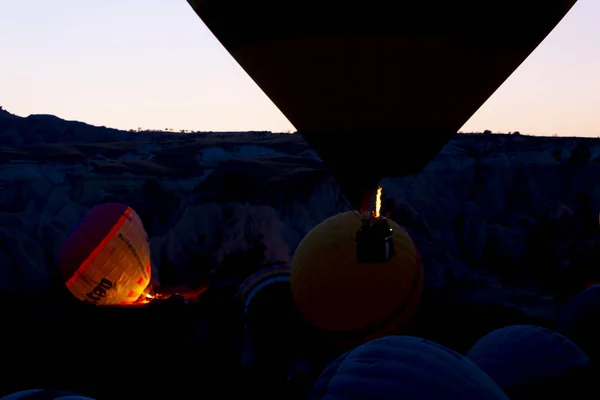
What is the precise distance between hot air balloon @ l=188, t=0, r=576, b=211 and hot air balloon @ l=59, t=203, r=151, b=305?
759 centimetres

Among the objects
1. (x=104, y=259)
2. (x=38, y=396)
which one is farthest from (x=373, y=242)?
(x=104, y=259)

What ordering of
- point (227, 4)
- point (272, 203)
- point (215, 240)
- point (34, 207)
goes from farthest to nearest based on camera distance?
point (34, 207) < point (272, 203) < point (215, 240) < point (227, 4)

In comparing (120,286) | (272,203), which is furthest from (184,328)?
(272,203)

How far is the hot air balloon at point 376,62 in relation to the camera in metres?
5.54

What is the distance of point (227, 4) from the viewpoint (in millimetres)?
6082

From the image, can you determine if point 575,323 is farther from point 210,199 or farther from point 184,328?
point 210,199

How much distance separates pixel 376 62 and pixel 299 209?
15.4 metres

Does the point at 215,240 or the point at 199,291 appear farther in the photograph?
the point at 215,240

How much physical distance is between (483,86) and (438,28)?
1.03 metres

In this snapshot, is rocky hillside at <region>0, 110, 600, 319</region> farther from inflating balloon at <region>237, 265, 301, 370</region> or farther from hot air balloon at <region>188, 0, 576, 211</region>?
hot air balloon at <region>188, 0, 576, 211</region>

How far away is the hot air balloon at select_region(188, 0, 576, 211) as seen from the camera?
554 centimetres

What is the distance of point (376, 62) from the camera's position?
18.6 feet

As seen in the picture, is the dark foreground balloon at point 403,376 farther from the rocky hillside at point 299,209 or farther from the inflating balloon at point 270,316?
the rocky hillside at point 299,209

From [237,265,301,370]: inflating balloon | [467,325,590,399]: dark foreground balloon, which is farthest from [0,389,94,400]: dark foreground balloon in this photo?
[237,265,301,370]: inflating balloon
